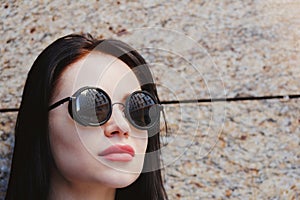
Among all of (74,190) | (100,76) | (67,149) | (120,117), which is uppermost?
(100,76)

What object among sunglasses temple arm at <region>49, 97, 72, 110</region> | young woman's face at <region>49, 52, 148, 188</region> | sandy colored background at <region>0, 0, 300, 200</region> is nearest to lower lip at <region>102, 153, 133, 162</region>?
young woman's face at <region>49, 52, 148, 188</region>

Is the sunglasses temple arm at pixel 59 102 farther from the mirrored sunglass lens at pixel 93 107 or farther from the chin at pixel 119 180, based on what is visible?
the chin at pixel 119 180

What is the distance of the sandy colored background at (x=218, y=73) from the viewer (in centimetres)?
225

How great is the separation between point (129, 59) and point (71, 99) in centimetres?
27

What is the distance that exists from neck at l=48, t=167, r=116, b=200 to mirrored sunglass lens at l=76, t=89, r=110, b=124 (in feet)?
0.80

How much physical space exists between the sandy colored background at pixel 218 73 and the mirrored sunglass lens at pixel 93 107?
0.45 metres

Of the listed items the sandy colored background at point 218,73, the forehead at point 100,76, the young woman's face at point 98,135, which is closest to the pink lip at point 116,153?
the young woman's face at point 98,135

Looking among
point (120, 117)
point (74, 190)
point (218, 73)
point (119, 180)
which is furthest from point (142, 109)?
point (218, 73)

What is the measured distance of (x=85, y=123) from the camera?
5.65 feet

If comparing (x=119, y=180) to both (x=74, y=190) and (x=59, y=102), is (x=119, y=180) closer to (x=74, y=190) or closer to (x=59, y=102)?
(x=74, y=190)

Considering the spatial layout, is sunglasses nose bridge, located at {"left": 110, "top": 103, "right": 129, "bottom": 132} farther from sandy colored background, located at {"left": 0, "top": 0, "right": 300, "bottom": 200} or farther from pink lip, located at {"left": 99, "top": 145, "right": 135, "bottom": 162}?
sandy colored background, located at {"left": 0, "top": 0, "right": 300, "bottom": 200}

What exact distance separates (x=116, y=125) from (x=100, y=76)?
0.52ft

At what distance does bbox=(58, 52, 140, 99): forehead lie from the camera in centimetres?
177

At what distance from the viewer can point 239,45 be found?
93.2 inches
